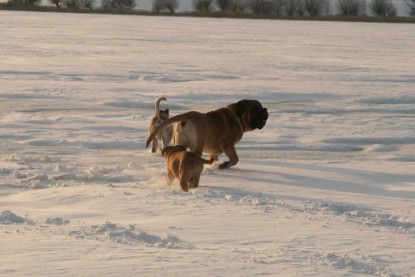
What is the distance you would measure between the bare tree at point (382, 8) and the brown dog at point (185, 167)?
232ft

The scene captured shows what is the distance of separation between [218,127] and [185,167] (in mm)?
1663

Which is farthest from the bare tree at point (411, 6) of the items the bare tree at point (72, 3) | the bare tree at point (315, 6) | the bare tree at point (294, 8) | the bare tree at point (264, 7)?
the bare tree at point (72, 3)

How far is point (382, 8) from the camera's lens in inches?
3056

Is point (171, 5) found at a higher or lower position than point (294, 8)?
higher

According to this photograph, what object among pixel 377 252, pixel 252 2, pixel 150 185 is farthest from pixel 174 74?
pixel 252 2

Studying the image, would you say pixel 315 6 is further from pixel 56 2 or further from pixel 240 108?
pixel 240 108

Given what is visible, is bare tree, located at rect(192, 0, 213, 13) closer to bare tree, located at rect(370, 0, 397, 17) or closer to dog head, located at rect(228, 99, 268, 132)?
bare tree, located at rect(370, 0, 397, 17)

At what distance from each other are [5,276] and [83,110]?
967cm

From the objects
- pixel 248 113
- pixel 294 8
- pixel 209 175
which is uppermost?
pixel 248 113

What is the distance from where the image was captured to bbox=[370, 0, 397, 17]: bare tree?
77062 mm

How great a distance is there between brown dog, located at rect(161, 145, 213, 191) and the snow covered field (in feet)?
0.57

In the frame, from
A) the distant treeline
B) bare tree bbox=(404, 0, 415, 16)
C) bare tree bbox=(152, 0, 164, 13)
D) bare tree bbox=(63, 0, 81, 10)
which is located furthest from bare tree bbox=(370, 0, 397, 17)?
bare tree bbox=(63, 0, 81, 10)

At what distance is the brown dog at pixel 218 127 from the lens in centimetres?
923

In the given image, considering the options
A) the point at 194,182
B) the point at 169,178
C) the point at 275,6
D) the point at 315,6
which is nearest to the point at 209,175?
the point at 169,178
